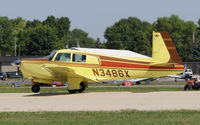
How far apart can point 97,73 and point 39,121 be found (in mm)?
9346

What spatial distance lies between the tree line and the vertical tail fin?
181 feet

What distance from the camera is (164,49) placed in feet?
65.3

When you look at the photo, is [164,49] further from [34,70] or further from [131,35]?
[131,35]

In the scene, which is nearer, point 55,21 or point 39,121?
point 39,121

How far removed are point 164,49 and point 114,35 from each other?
10011cm

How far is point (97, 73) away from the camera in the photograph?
2109cm

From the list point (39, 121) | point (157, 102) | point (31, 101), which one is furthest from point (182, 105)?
point (31, 101)

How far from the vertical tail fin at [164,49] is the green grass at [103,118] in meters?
6.90

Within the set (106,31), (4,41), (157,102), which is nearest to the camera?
(157,102)

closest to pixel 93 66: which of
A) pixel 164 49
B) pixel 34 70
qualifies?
pixel 34 70

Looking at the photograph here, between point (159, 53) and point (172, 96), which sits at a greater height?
point (159, 53)

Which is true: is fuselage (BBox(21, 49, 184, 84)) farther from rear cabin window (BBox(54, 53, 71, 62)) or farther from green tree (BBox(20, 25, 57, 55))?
green tree (BBox(20, 25, 57, 55))

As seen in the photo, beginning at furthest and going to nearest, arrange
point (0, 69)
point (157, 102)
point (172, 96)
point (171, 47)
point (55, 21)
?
1. point (55, 21)
2. point (0, 69)
3. point (171, 47)
4. point (172, 96)
5. point (157, 102)

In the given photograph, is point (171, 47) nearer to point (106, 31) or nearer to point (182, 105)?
point (182, 105)
